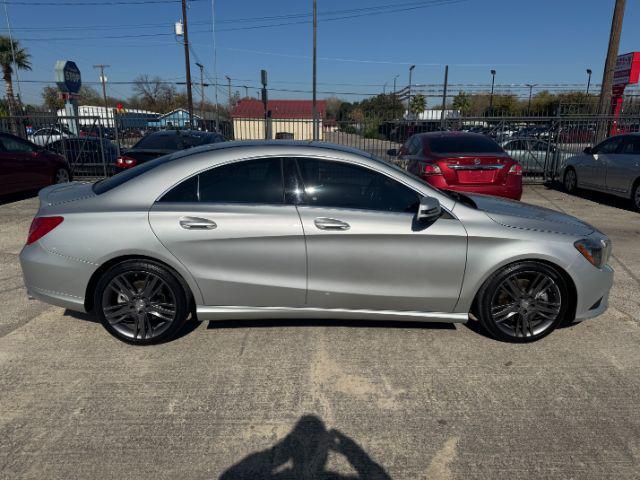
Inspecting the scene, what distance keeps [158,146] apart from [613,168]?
380 inches

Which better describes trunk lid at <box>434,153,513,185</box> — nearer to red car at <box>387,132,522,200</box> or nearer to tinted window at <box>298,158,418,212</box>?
red car at <box>387,132,522,200</box>

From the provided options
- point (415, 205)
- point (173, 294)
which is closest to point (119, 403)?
point (173, 294)

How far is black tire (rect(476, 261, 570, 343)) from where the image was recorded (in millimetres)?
3373

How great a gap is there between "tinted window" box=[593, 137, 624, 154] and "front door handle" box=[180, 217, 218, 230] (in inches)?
376

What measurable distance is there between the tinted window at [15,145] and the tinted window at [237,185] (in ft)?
25.8

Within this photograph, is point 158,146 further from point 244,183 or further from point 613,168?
point 613,168

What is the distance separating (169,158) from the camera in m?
3.60

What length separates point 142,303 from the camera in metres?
3.36

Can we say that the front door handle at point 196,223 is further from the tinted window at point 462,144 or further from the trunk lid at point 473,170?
the tinted window at point 462,144

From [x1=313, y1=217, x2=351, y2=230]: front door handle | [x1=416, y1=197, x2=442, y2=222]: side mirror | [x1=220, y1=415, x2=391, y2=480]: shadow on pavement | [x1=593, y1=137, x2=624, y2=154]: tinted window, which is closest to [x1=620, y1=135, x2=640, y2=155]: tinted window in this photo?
[x1=593, y1=137, x2=624, y2=154]: tinted window

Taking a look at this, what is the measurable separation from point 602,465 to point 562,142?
12459mm

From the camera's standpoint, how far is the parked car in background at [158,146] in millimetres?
8945

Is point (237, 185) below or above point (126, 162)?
above

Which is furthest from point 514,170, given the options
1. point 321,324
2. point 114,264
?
point 114,264
